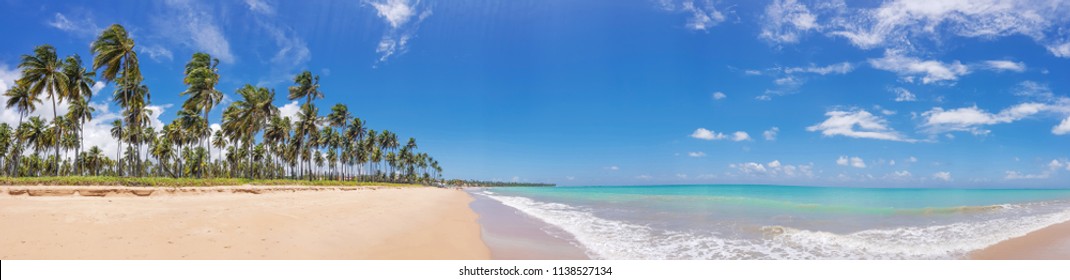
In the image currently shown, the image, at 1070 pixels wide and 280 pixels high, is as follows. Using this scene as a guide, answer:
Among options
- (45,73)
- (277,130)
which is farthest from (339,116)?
(45,73)

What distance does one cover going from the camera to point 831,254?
9914mm

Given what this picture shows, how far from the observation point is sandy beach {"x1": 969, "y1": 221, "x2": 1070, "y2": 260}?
965 centimetres

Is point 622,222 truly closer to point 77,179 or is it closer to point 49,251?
point 49,251

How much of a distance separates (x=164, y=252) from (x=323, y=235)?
285 centimetres

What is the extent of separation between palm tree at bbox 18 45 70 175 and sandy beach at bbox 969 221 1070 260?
4716cm

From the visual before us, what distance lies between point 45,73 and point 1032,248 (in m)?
49.6

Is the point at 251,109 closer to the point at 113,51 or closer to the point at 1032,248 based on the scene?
the point at 113,51

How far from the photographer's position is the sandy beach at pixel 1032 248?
9648mm

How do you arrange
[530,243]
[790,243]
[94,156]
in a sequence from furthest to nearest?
[94,156] < [790,243] < [530,243]

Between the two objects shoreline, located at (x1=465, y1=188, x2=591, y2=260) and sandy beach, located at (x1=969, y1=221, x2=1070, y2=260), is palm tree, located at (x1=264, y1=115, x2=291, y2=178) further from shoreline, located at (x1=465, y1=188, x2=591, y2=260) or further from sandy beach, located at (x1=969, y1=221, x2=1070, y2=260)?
sandy beach, located at (x1=969, y1=221, x2=1070, y2=260)

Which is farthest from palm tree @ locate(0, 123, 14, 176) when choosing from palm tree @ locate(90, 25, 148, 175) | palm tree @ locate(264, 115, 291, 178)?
palm tree @ locate(90, 25, 148, 175)

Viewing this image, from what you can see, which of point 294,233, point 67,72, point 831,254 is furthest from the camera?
point 67,72

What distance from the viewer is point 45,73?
30500mm
